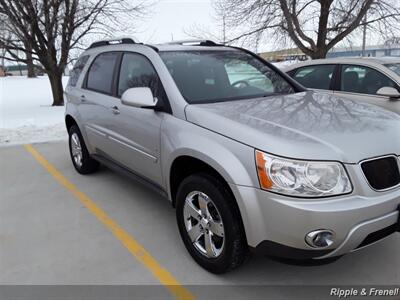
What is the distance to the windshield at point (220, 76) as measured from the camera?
3.44m

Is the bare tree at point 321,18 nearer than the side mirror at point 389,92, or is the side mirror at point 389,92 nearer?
the side mirror at point 389,92

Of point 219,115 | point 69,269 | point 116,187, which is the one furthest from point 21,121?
point 219,115

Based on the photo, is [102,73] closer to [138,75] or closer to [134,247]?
[138,75]

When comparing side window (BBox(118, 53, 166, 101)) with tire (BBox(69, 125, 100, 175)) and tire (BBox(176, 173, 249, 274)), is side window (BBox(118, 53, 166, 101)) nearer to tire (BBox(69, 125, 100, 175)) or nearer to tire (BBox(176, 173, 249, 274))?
tire (BBox(176, 173, 249, 274))

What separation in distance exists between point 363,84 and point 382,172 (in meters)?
3.24

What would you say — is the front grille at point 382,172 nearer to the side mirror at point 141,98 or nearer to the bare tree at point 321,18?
the side mirror at point 141,98

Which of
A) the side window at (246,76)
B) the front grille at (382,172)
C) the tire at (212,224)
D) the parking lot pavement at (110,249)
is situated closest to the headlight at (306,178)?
the front grille at (382,172)

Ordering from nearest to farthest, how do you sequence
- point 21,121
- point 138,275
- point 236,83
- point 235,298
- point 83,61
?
point 235,298 < point 138,275 < point 236,83 < point 83,61 < point 21,121

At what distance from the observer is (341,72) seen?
5.56 meters

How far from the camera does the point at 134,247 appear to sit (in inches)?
136

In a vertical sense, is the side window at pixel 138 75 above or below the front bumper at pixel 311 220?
above

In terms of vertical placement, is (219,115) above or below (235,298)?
above

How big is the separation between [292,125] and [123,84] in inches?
83.6

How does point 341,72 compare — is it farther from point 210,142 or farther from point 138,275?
point 138,275
